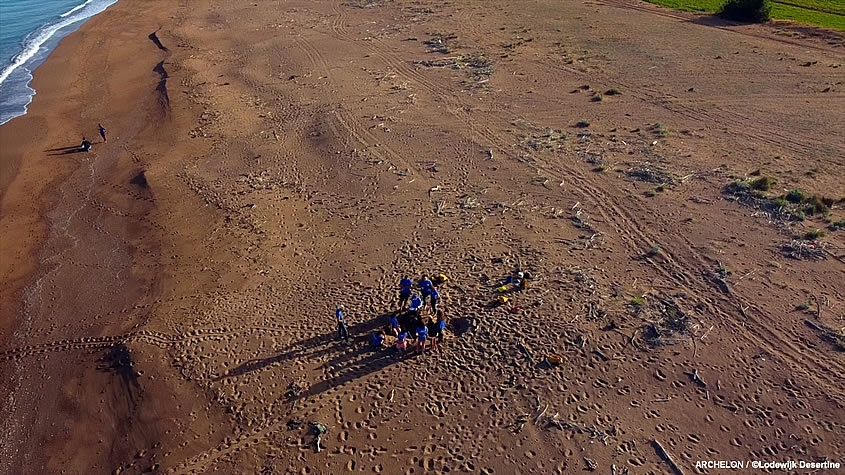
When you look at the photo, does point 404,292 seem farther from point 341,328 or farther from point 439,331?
point 341,328

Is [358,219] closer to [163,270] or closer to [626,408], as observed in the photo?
[163,270]

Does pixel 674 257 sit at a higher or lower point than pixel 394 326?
higher

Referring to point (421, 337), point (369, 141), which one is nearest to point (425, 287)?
point (421, 337)

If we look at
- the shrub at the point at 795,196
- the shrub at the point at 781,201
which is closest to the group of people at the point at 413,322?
the shrub at the point at 781,201

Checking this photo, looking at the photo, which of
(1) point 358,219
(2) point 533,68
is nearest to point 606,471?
(1) point 358,219

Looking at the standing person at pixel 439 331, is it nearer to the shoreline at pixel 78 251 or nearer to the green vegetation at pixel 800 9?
the shoreline at pixel 78 251

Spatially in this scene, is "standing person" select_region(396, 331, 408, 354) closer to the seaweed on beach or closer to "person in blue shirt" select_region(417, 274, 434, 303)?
"person in blue shirt" select_region(417, 274, 434, 303)

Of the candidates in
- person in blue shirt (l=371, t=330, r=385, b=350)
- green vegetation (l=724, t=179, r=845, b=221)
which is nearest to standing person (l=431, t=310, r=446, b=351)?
person in blue shirt (l=371, t=330, r=385, b=350)
